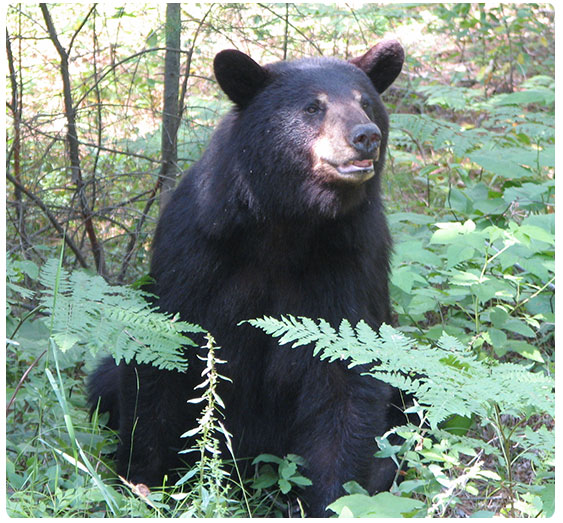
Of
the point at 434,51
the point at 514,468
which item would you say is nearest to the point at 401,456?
the point at 514,468

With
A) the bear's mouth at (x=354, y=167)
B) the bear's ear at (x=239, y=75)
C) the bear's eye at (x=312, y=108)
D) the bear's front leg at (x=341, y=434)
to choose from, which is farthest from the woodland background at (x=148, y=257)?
the bear's ear at (x=239, y=75)

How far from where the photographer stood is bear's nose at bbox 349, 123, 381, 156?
12.7ft

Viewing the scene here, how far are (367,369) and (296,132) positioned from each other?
4.33 feet

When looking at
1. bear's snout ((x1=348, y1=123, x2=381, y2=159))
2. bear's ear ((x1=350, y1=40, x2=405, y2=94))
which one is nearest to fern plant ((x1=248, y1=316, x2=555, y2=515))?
bear's snout ((x1=348, y1=123, x2=381, y2=159))

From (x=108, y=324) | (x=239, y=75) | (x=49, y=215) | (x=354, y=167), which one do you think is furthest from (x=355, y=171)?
(x=49, y=215)

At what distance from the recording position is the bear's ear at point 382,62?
15.1 ft

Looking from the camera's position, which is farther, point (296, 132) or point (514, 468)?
point (514, 468)

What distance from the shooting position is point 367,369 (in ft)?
13.8

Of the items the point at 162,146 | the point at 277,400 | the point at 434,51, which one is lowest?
the point at 277,400

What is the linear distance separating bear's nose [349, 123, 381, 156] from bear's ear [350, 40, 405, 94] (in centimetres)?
89

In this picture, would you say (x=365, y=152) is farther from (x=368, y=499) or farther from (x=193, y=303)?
(x=368, y=499)

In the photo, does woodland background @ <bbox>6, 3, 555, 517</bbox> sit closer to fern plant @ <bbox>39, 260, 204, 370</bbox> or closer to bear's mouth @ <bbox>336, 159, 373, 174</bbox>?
fern plant @ <bbox>39, 260, 204, 370</bbox>

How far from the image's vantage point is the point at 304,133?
4129 mm

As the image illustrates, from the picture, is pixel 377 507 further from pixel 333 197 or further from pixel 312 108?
pixel 312 108
